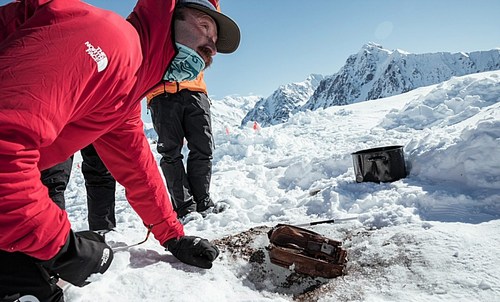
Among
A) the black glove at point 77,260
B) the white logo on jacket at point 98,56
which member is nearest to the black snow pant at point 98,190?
the black glove at point 77,260

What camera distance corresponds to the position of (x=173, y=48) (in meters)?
1.73

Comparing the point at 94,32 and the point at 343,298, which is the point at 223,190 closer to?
the point at 343,298

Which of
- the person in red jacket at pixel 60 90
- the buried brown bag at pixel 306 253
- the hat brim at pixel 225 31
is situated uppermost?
the hat brim at pixel 225 31

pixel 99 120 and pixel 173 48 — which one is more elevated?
pixel 173 48

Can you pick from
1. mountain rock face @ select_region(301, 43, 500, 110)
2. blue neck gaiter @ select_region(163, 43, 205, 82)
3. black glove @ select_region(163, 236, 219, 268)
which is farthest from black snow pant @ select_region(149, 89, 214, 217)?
mountain rock face @ select_region(301, 43, 500, 110)

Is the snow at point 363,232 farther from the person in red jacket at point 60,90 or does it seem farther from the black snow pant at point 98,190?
the person in red jacket at point 60,90

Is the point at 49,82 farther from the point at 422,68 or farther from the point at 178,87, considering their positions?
the point at 422,68

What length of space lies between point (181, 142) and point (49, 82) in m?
2.90

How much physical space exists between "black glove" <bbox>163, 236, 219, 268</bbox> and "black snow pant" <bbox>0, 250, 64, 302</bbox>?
97cm

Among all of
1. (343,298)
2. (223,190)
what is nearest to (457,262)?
(343,298)

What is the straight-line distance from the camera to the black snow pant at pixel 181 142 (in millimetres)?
3736

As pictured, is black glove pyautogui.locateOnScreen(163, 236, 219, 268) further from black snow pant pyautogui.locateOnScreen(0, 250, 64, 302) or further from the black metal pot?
the black metal pot

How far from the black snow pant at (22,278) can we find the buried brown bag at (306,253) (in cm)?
135

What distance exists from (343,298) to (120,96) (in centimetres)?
150
